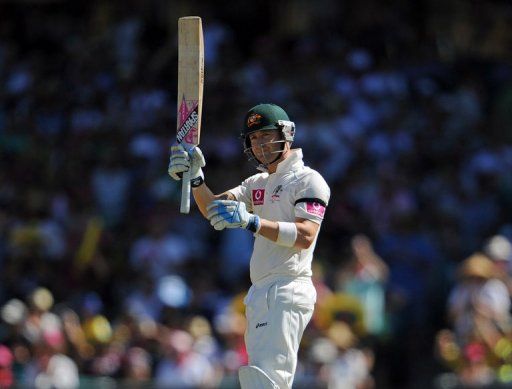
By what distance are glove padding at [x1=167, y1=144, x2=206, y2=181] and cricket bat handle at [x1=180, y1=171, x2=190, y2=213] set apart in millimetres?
44

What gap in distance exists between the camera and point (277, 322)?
7.47m

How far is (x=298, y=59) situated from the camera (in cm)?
1523

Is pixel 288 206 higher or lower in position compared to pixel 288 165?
lower

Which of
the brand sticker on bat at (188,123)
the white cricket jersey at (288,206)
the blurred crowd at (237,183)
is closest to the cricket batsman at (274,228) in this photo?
the white cricket jersey at (288,206)

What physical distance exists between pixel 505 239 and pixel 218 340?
8.80ft

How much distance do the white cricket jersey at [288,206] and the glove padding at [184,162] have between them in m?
0.41

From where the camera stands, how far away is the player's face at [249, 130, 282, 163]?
7.71 m

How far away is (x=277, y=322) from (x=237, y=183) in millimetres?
6056

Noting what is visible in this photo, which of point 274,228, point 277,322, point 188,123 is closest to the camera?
point 274,228

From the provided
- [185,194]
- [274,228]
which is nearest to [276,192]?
[274,228]

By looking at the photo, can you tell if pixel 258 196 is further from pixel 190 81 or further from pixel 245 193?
pixel 190 81

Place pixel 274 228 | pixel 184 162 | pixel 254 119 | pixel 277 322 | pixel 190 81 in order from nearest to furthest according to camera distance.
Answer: pixel 274 228
pixel 277 322
pixel 184 162
pixel 254 119
pixel 190 81

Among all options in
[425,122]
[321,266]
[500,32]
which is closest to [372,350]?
[321,266]

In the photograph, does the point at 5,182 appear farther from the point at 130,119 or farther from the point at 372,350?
the point at 372,350
